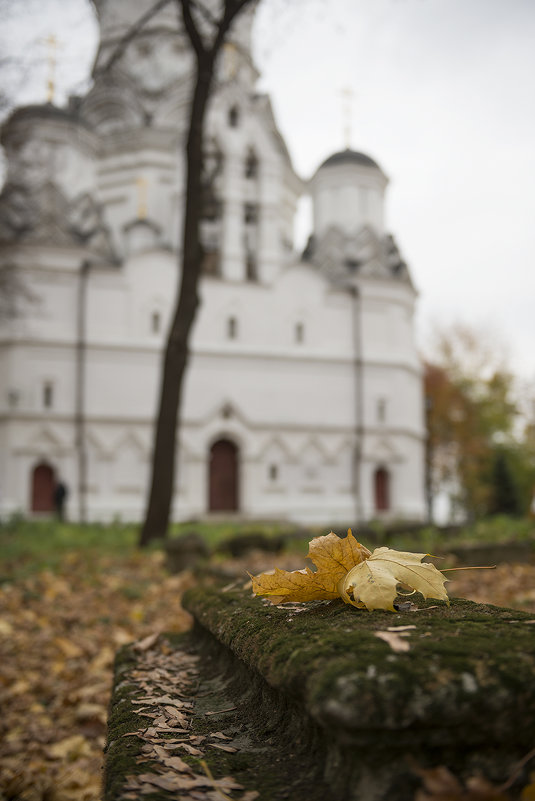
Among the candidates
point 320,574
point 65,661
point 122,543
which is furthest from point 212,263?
point 320,574

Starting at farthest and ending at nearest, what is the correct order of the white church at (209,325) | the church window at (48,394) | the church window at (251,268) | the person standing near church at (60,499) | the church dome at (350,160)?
the church dome at (350,160)
the church window at (251,268)
the white church at (209,325)
the church window at (48,394)
the person standing near church at (60,499)

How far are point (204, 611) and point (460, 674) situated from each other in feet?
4.19

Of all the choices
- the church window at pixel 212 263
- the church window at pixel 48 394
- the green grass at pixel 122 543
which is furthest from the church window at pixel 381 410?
the green grass at pixel 122 543

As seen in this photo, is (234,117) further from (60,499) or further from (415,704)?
(415,704)

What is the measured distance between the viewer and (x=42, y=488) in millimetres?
26078

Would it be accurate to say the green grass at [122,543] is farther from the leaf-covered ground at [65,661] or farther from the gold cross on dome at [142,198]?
the gold cross on dome at [142,198]

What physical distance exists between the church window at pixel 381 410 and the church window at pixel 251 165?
10.3 metres

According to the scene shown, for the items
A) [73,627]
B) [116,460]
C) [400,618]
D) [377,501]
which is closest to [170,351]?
[73,627]

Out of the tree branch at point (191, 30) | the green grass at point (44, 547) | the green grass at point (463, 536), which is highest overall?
the tree branch at point (191, 30)

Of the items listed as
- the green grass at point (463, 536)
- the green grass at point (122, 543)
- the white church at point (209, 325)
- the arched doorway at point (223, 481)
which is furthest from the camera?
the arched doorway at point (223, 481)

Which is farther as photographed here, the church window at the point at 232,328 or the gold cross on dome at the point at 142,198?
the gold cross on dome at the point at 142,198

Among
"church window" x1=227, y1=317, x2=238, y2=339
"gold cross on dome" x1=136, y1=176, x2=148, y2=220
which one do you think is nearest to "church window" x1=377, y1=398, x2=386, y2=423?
"church window" x1=227, y1=317, x2=238, y2=339

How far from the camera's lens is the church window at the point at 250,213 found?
30.2m

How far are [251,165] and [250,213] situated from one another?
200 centimetres
